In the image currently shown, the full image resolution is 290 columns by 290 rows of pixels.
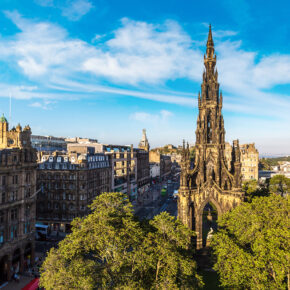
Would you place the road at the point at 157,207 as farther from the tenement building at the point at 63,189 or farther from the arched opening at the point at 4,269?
the arched opening at the point at 4,269

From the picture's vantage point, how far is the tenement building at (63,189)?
76.4 meters

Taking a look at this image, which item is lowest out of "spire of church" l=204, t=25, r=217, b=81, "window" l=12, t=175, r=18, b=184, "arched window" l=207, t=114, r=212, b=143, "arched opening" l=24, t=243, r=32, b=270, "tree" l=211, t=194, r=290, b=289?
"arched opening" l=24, t=243, r=32, b=270

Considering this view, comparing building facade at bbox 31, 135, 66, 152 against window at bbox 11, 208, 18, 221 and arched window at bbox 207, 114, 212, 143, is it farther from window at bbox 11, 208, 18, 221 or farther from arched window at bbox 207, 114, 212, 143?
arched window at bbox 207, 114, 212, 143

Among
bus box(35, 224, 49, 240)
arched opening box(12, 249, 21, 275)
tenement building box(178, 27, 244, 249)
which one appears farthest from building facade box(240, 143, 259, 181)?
arched opening box(12, 249, 21, 275)

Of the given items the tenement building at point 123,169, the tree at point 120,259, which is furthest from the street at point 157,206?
the tree at point 120,259

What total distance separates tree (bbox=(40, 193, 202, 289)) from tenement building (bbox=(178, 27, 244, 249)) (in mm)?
17613

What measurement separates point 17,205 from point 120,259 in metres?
34.2

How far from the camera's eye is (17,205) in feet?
171

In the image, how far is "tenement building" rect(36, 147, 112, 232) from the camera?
76.4 metres

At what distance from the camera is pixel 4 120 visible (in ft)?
201

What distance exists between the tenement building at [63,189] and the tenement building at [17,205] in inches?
778

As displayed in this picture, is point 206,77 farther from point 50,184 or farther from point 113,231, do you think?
point 50,184

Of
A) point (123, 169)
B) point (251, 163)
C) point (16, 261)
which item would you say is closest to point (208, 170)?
point (16, 261)

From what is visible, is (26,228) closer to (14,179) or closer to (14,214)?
(14,214)
